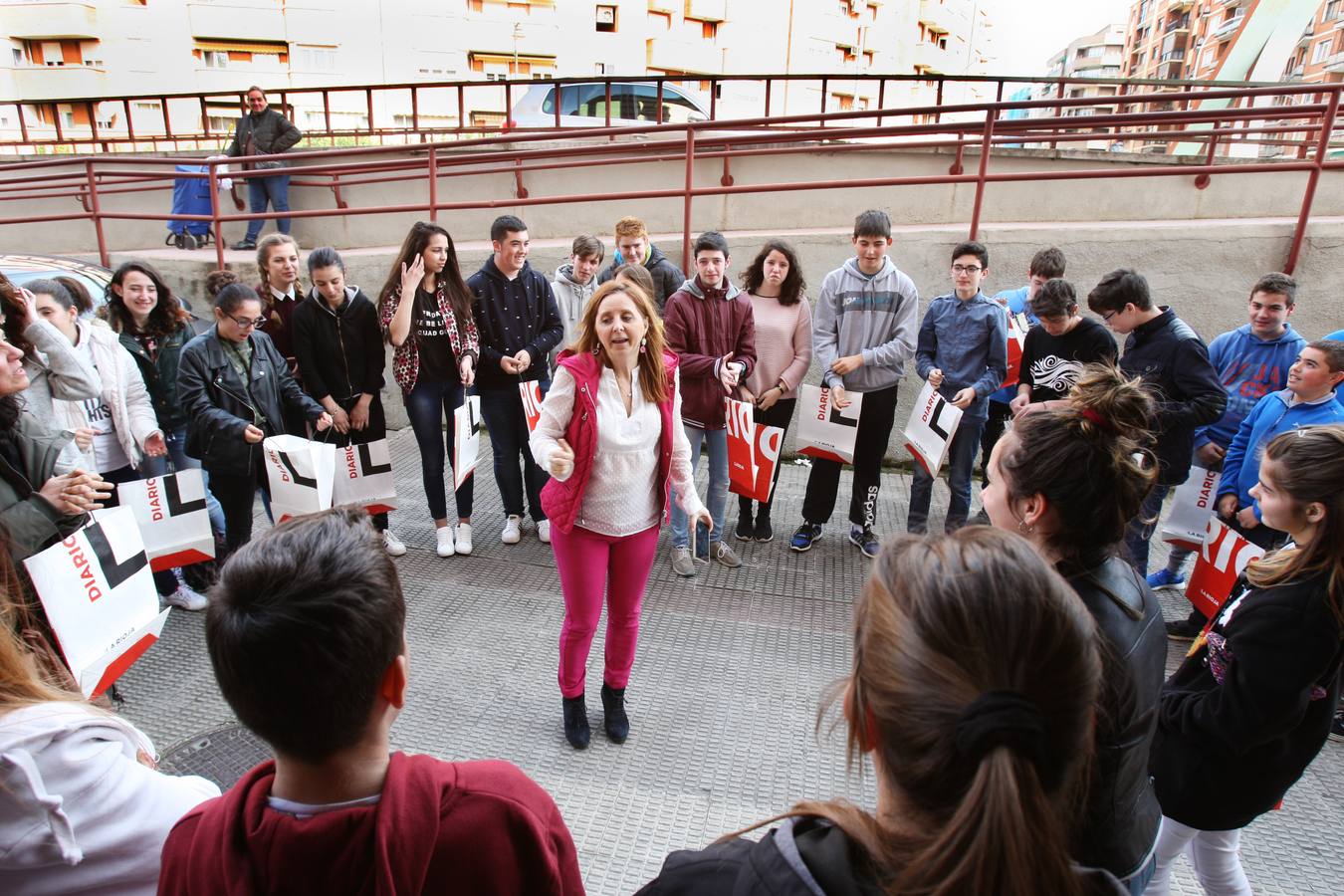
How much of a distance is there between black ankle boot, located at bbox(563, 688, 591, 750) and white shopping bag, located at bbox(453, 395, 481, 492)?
5.89ft

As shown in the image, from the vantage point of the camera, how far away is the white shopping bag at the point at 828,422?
439 centimetres

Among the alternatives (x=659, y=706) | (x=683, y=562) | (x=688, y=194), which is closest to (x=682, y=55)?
(x=688, y=194)

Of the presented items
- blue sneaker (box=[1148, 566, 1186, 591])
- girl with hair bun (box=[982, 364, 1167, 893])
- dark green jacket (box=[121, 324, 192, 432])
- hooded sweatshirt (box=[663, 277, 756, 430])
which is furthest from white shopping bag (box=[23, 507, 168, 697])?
blue sneaker (box=[1148, 566, 1186, 591])

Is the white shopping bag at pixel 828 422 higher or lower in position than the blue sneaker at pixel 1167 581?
higher

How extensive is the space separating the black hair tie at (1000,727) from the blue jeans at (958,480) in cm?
385

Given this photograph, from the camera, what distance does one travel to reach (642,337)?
284 cm

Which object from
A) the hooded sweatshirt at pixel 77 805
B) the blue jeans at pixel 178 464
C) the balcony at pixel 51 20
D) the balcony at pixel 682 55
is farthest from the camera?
the balcony at pixel 682 55

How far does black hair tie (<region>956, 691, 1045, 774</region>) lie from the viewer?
2.51ft

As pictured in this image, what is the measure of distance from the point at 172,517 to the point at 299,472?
591 millimetres

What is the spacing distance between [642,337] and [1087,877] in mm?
2261

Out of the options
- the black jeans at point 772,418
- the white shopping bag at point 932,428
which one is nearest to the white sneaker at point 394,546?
the black jeans at point 772,418

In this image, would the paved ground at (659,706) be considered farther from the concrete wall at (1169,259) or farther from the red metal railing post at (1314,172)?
the red metal railing post at (1314,172)

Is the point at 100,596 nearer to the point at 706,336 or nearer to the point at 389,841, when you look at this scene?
the point at 389,841

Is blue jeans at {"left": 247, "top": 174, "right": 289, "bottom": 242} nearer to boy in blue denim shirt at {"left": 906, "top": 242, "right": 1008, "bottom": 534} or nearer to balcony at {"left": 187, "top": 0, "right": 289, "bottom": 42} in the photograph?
boy in blue denim shirt at {"left": 906, "top": 242, "right": 1008, "bottom": 534}
